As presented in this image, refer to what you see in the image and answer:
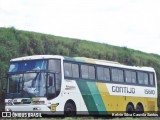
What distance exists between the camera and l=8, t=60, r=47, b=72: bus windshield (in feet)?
71.6

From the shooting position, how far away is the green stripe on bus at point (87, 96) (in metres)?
23.6

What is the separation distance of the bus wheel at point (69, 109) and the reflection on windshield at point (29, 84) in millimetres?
1639

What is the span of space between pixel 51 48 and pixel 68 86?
35.8ft

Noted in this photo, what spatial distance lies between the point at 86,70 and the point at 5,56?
628 centimetres

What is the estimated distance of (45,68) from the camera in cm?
2167

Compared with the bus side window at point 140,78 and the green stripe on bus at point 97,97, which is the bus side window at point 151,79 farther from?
the green stripe on bus at point 97,97

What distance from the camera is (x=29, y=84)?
21.6 meters

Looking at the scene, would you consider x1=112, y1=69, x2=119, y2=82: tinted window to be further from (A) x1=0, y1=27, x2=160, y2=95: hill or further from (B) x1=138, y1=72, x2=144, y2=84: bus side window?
(A) x1=0, y1=27, x2=160, y2=95: hill

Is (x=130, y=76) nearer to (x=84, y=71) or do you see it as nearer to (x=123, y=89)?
(x=123, y=89)

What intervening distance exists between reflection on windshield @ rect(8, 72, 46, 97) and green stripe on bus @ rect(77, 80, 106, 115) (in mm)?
2587

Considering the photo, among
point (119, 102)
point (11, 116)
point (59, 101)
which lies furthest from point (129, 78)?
point (11, 116)

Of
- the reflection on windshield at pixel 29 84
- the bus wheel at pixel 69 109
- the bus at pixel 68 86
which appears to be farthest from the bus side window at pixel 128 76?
the reflection on windshield at pixel 29 84

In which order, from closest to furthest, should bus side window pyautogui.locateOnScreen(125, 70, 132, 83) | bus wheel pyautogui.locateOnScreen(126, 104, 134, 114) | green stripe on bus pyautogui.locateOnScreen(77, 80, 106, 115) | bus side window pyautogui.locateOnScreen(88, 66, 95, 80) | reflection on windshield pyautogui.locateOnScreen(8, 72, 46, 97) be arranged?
reflection on windshield pyautogui.locateOnScreen(8, 72, 46, 97) → green stripe on bus pyautogui.locateOnScreen(77, 80, 106, 115) → bus side window pyautogui.locateOnScreen(88, 66, 95, 80) → bus side window pyautogui.locateOnScreen(125, 70, 132, 83) → bus wheel pyautogui.locateOnScreen(126, 104, 134, 114)

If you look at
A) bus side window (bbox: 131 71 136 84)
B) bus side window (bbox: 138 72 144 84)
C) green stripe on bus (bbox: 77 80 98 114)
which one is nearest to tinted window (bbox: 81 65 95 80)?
green stripe on bus (bbox: 77 80 98 114)
